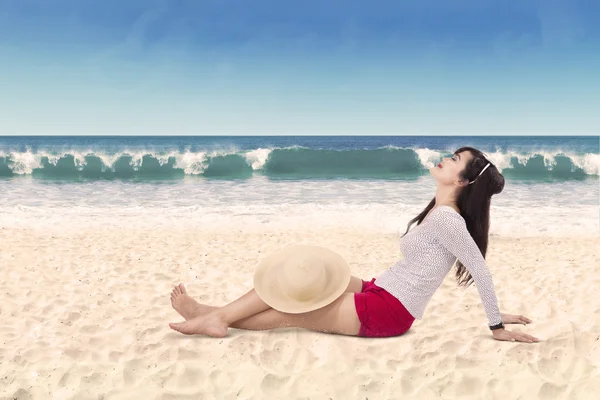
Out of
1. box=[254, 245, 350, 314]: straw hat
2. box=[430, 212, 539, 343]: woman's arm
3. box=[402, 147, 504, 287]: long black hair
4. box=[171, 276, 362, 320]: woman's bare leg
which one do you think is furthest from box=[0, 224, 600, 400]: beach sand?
box=[402, 147, 504, 287]: long black hair

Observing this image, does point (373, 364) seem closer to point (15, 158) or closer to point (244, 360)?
point (244, 360)

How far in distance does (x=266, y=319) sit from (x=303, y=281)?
0.48 meters

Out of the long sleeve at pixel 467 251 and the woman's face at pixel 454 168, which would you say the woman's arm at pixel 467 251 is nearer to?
the long sleeve at pixel 467 251

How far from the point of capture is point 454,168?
3.62 metres

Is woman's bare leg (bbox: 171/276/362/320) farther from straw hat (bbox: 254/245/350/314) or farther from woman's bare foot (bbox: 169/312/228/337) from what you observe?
straw hat (bbox: 254/245/350/314)

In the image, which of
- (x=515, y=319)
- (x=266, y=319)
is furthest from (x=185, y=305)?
(x=515, y=319)

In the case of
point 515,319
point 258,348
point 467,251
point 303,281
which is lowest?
point 258,348

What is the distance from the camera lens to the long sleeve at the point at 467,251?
3500 mm

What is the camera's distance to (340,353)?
148 inches

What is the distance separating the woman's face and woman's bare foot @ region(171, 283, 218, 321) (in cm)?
189

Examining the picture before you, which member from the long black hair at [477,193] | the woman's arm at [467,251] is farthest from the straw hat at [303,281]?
the long black hair at [477,193]

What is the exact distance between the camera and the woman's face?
11.8 ft

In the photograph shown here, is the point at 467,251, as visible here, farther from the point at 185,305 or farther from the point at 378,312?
the point at 185,305

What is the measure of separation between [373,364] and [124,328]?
78.7 inches
